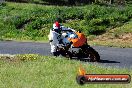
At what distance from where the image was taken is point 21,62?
1858cm

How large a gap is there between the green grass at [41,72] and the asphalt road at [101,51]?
2871 mm

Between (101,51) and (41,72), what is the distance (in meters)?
8.51

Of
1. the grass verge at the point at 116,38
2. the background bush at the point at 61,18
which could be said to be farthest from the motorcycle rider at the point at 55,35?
the background bush at the point at 61,18

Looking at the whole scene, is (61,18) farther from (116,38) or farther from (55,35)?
(55,35)

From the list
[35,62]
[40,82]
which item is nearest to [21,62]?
[35,62]

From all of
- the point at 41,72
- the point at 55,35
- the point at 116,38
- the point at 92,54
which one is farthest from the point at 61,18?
the point at 41,72

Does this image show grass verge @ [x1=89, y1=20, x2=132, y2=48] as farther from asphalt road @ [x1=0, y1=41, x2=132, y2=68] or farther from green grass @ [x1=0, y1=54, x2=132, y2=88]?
green grass @ [x1=0, y1=54, x2=132, y2=88]

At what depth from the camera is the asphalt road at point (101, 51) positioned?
20422 mm

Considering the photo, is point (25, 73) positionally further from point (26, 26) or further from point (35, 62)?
point (26, 26)

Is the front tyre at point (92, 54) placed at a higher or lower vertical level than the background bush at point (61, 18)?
higher

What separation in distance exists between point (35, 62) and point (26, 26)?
16.5 m

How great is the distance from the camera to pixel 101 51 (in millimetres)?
24047

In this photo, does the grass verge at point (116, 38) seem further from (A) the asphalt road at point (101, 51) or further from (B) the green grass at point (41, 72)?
(B) the green grass at point (41, 72)

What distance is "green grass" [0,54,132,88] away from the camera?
45.1 ft
